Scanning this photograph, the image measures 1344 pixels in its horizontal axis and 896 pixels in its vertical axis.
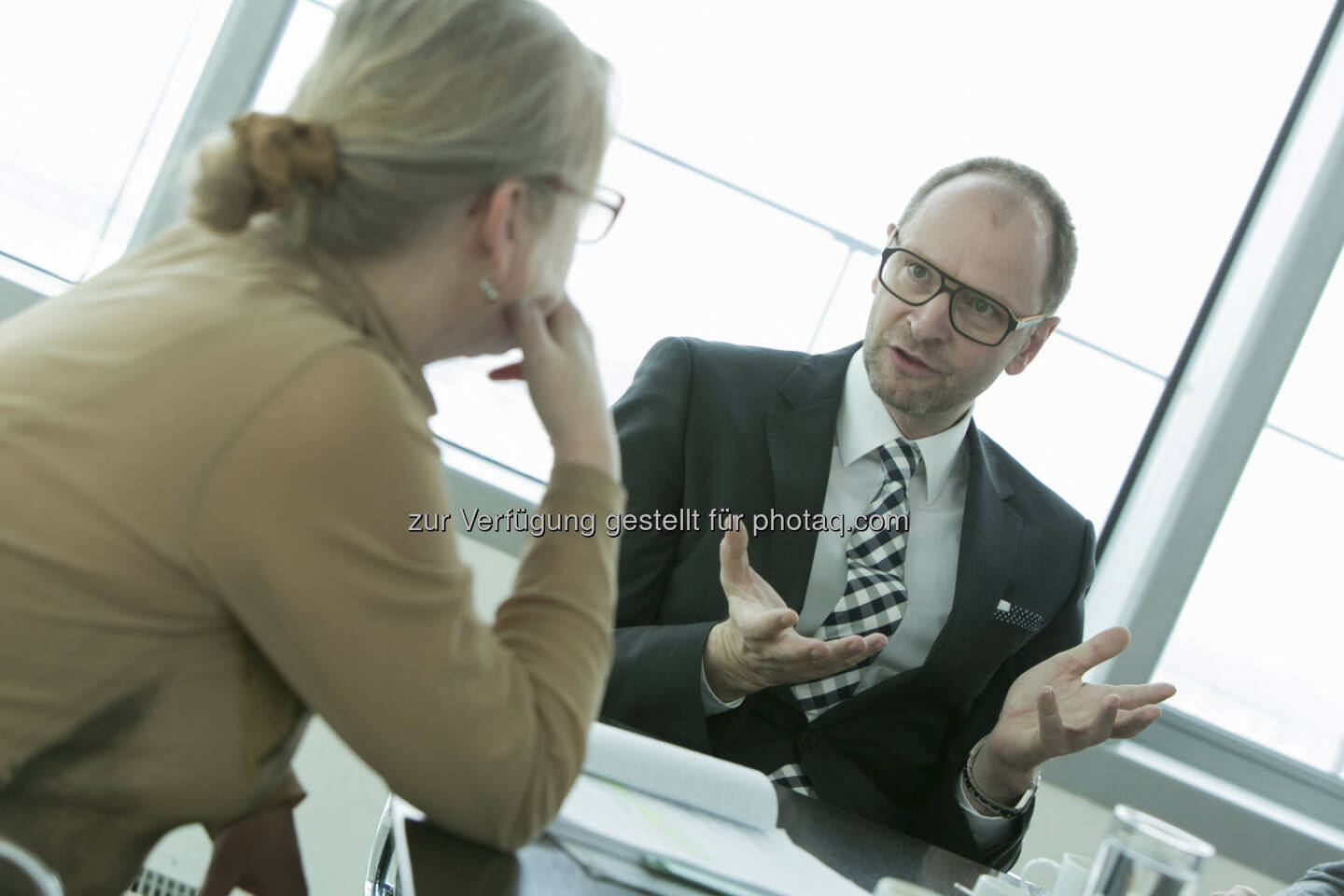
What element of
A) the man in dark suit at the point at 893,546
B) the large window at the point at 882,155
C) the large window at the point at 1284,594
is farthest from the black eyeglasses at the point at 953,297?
the large window at the point at 1284,594

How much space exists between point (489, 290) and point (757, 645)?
601mm

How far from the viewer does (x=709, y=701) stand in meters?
1.58

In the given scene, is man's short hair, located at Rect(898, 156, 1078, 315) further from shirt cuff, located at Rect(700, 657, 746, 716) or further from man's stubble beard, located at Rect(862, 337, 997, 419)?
shirt cuff, located at Rect(700, 657, 746, 716)

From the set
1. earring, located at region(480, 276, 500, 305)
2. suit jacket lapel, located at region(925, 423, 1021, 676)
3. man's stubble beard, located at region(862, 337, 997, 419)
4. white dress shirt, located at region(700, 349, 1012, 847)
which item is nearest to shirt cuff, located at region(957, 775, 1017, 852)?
white dress shirt, located at region(700, 349, 1012, 847)

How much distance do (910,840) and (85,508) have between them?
3.39 ft

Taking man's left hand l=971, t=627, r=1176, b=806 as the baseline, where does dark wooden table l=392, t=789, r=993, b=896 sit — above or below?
below

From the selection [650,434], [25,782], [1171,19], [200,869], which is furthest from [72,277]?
[1171,19]

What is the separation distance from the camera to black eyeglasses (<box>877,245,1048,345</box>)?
1.87m

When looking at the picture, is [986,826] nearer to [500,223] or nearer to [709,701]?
[709,701]

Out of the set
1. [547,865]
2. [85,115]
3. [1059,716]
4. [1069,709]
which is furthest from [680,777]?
[85,115]

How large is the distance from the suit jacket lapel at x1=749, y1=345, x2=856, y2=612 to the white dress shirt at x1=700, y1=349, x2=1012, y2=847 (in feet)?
0.11

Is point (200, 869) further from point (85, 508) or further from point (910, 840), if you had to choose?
point (85, 508)

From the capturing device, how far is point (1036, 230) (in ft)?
6.31

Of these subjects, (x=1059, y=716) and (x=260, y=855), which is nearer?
(x=260, y=855)
